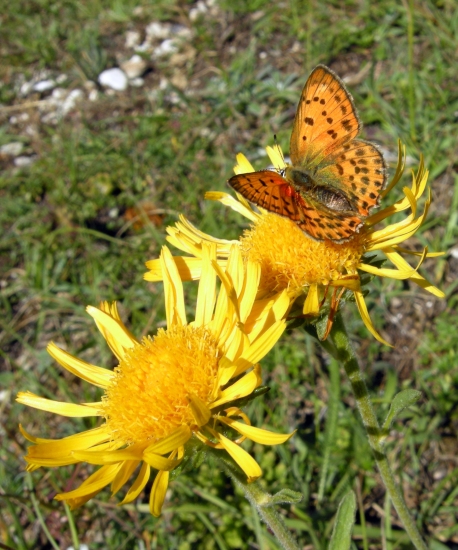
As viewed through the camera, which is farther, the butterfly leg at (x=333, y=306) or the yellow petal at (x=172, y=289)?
the yellow petal at (x=172, y=289)

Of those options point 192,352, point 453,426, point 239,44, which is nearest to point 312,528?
point 453,426

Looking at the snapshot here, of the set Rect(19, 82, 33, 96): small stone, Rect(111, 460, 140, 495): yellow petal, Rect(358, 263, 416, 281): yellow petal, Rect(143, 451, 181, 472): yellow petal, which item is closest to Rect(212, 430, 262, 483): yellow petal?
Rect(143, 451, 181, 472): yellow petal

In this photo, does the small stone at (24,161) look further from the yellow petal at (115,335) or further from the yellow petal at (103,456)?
the yellow petal at (103,456)

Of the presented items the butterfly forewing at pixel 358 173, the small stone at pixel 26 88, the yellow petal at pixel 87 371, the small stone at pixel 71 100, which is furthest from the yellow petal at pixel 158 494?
the small stone at pixel 26 88

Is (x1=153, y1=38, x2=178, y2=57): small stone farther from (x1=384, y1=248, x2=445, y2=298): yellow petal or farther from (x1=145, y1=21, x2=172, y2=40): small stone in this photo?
(x1=384, y1=248, x2=445, y2=298): yellow petal

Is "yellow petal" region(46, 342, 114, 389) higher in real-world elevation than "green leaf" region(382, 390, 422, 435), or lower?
lower

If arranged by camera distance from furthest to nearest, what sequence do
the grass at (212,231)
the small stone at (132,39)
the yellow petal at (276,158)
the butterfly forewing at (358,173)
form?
the small stone at (132,39), the grass at (212,231), the yellow petal at (276,158), the butterfly forewing at (358,173)

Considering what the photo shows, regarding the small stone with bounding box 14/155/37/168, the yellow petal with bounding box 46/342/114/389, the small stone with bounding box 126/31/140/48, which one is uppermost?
the yellow petal with bounding box 46/342/114/389
